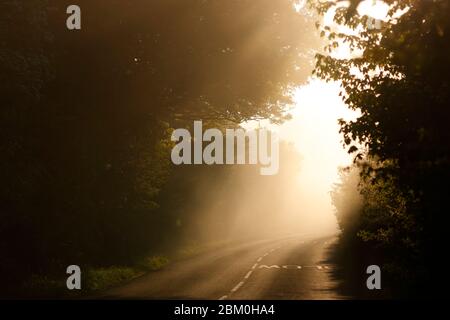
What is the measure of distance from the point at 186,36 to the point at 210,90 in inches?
121

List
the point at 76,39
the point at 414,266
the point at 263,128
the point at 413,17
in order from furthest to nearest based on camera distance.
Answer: the point at 263,128
the point at 76,39
the point at 414,266
the point at 413,17

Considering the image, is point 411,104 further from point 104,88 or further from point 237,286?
point 104,88

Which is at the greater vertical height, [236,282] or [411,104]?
[411,104]

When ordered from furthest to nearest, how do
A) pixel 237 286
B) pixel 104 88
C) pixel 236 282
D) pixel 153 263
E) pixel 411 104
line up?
pixel 153 263
pixel 236 282
pixel 104 88
pixel 237 286
pixel 411 104

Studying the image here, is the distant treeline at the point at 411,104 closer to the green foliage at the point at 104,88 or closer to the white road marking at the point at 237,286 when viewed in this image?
the white road marking at the point at 237,286

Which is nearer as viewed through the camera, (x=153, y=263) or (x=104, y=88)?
(x=104, y=88)

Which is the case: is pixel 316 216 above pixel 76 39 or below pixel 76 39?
below

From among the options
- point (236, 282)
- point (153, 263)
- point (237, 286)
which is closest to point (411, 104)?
point (237, 286)

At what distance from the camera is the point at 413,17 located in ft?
29.8

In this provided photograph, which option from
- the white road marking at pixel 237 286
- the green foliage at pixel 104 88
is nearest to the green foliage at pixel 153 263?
the green foliage at pixel 104 88

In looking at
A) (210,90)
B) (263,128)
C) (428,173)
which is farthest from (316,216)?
(428,173)

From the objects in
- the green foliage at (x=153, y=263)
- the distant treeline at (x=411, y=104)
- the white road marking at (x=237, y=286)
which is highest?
the distant treeline at (x=411, y=104)

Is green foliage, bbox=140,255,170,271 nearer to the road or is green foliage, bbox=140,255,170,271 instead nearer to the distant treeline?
the road
